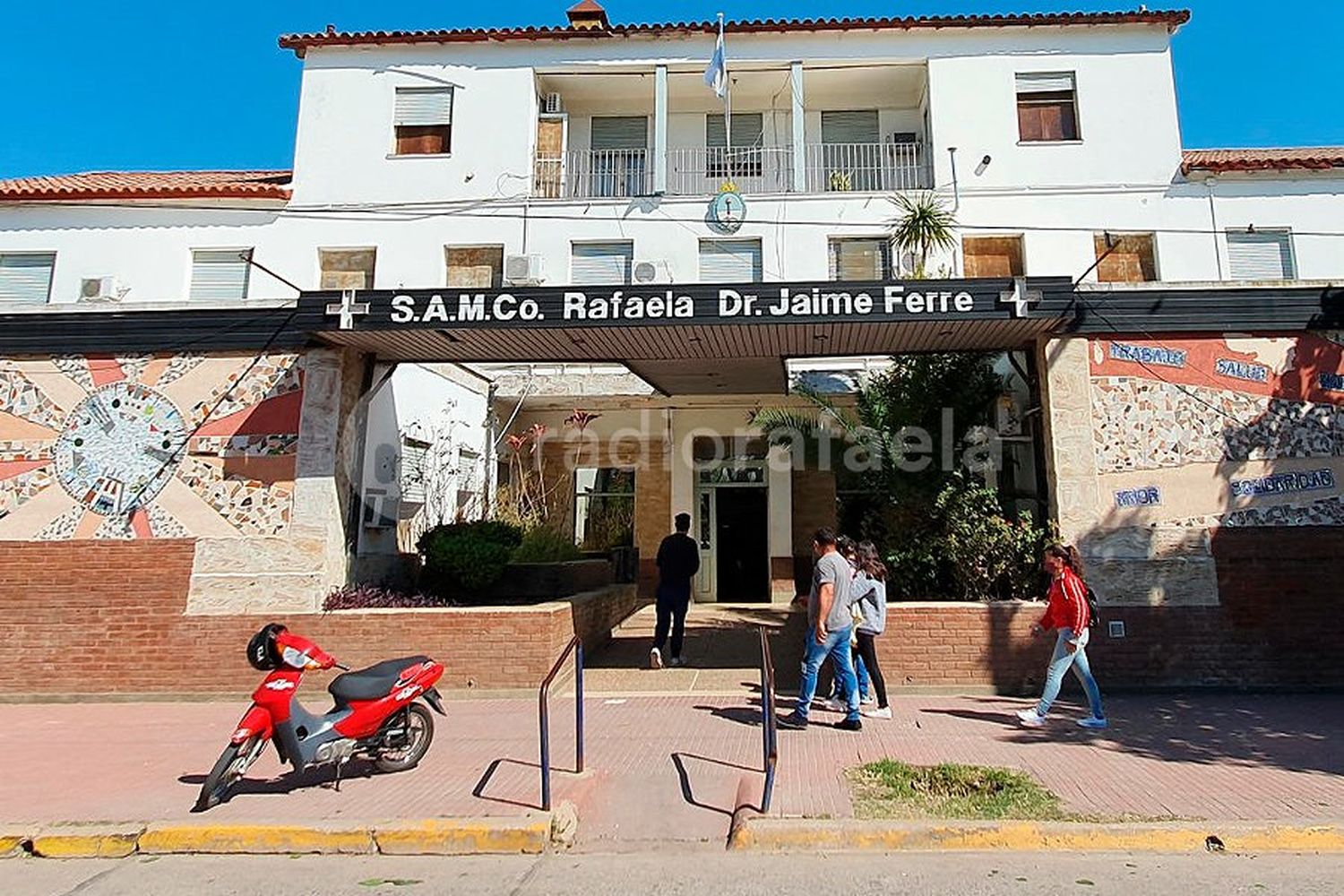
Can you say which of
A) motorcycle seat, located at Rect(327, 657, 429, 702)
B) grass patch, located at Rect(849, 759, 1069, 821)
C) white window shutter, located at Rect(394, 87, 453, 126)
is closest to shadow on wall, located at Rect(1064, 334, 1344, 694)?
grass patch, located at Rect(849, 759, 1069, 821)

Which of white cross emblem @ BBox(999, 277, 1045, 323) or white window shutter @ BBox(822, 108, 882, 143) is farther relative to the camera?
white window shutter @ BBox(822, 108, 882, 143)

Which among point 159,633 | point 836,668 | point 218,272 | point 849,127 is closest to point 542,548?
point 159,633

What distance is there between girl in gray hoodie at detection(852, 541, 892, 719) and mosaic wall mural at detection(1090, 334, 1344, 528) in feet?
9.49

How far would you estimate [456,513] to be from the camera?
46.9 feet

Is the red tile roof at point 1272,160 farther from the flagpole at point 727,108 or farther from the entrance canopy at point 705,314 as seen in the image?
the entrance canopy at point 705,314

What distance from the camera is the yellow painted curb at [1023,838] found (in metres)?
4.82

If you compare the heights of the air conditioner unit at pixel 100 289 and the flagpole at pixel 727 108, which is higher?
the flagpole at pixel 727 108

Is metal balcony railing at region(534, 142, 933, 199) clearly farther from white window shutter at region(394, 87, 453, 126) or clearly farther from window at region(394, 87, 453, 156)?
white window shutter at region(394, 87, 453, 126)

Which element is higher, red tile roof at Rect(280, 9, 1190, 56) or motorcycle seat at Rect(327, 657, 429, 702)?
red tile roof at Rect(280, 9, 1190, 56)

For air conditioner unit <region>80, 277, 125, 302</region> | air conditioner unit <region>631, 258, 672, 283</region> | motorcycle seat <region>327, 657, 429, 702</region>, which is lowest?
motorcycle seat <region>327, 657, 429, 702</region>

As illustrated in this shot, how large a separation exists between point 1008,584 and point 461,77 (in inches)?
646

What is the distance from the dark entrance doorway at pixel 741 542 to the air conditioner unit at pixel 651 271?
477cm

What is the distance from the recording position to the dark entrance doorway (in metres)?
18.1

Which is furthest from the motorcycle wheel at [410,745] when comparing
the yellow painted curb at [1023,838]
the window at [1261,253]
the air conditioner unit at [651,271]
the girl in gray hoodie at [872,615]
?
the window at [1261,253]
